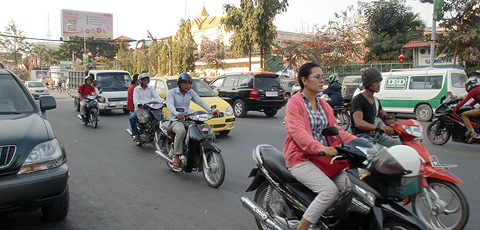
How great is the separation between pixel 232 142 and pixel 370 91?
4814 mm

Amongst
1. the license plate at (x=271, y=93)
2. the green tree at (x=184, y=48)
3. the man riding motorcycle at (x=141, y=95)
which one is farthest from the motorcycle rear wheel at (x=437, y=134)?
the green tree at (x=184, y=48)

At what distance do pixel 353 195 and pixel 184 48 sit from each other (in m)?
38.1

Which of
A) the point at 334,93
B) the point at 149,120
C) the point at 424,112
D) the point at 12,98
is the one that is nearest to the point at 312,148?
the point at 12,98

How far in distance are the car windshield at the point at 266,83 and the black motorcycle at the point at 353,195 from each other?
1005cm

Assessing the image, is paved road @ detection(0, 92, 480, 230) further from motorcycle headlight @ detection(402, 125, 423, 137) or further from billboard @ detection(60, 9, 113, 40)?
billboard @ detection(60, 9, 113, 40)

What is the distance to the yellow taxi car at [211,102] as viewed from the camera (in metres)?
9.36

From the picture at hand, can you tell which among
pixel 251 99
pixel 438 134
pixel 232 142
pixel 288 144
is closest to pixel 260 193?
pixel 288 144

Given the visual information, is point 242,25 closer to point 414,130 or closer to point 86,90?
point 86,90

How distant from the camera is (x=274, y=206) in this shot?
3.36 m

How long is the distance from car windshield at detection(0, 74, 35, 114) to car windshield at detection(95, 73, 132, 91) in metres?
11.1

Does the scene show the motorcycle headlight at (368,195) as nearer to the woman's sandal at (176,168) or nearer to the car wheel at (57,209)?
the car wheel at (57,209)

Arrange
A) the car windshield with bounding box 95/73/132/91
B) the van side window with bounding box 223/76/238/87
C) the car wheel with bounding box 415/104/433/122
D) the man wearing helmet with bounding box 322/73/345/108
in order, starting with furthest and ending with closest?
the car windshield with bounding box 95/73/132/91 → the van side window with bounding box 223/76/238/87 → the car wheel with bounding box 415/104/433/122 → the man wearing helmet with bounding box 322/73/345/108

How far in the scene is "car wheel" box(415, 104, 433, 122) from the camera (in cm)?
1297

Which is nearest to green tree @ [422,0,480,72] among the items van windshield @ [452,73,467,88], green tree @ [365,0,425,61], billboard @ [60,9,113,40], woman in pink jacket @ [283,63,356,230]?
van windshield @ [452,73,467,88]
